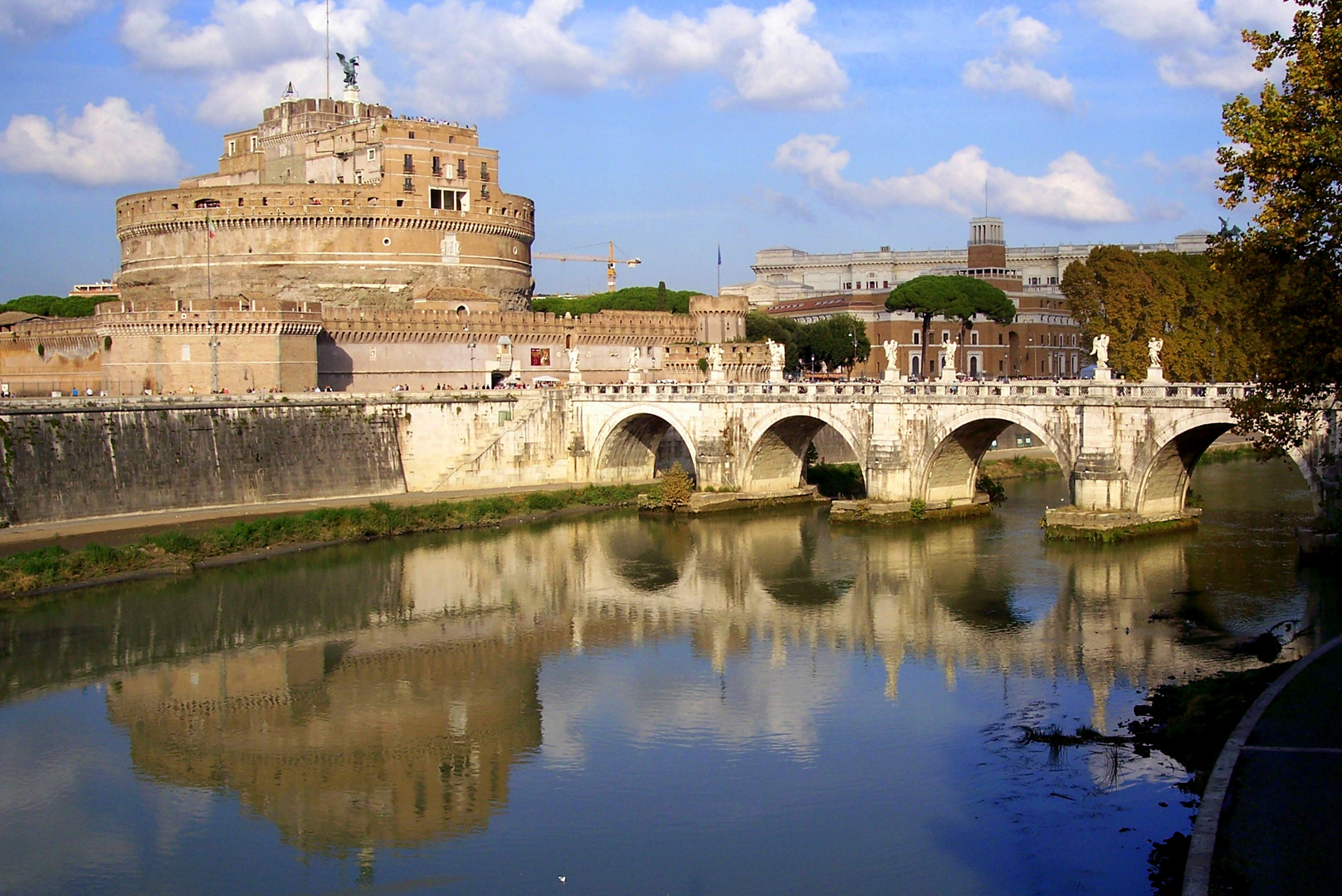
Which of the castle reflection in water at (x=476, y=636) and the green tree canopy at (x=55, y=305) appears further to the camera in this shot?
the green tree canopy at (x=55, y=305)

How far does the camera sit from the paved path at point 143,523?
3066 centimetres

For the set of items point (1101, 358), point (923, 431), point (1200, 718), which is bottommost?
point (1200, 718)

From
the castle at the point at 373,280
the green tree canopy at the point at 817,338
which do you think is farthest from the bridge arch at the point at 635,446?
the green tree canopy at the point at 817,338

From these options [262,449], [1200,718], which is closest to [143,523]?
[262,449]

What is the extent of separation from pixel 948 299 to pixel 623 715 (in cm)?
5371

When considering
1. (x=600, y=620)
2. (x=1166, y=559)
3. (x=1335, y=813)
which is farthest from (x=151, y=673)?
(x=1166, y=559)

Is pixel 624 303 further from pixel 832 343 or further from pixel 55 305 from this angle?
pixel 55 305

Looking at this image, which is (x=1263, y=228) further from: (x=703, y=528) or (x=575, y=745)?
(x=703, y=528)

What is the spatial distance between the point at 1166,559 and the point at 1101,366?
5.82 meters

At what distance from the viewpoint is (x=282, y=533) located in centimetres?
3416

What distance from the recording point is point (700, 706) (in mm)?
21141

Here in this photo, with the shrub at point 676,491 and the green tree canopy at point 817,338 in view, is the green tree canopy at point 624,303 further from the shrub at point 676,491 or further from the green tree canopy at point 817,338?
the shrub at point 676,491

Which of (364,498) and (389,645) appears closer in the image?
(389,645)

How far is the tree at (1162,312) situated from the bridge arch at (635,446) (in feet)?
52.3
